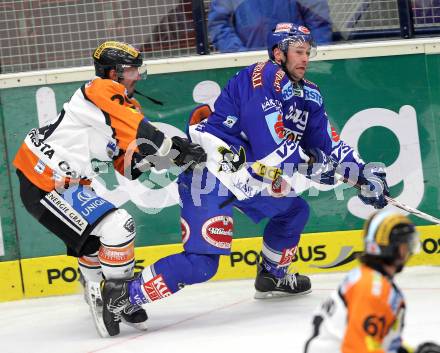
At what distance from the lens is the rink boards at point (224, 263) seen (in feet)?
18.7

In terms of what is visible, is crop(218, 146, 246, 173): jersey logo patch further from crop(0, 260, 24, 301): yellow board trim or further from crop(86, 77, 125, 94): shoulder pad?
crop(0, 260, 24, 301): yellow board trim

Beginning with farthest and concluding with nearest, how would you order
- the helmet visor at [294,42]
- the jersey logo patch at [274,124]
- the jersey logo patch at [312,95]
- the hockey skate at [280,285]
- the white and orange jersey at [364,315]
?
1. the hockey skate at [280,285]
2. the jersey logo patch at [312,95]
3. the helmet visor at [294,42]
4. the jersey logo patch at [274,124]
5. the white and orange jersey at [364,315]

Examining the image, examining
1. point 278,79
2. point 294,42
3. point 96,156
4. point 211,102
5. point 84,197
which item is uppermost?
point 294,42

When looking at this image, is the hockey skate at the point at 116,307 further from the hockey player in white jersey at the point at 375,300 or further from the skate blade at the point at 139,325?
the hockey player in white jersey at the point at 375,300

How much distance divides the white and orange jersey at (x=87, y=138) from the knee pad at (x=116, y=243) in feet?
0.92

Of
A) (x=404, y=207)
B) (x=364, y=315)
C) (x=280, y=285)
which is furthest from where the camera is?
(x=280, y=285)

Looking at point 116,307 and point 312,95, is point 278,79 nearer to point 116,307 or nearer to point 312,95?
point 312,95

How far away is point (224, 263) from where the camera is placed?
5727 mm

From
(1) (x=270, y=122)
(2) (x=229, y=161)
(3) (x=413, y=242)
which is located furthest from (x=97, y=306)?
(3) (x=413, y=242)

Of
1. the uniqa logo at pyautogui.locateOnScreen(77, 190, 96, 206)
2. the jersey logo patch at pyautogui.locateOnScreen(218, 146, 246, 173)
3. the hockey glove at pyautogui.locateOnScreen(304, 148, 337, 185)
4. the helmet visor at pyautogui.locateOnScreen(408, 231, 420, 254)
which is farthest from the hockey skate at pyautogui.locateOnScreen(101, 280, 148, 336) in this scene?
the helmet visor at pyautogui.locateOnScreen(408, 231, 420, 254)

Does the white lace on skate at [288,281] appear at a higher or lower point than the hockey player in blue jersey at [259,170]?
lower

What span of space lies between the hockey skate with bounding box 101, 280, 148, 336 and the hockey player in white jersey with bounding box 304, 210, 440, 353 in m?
1.75

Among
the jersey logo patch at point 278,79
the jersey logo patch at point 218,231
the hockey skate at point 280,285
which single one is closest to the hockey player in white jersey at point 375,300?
the jersey logo patch at point 218,231

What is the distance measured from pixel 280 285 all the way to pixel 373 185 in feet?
2.36
